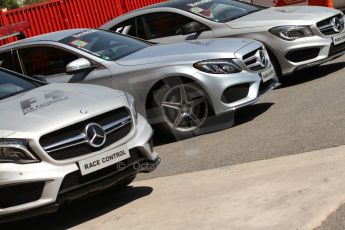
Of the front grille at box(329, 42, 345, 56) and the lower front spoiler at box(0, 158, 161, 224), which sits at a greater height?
the lower front spoiler at box(0, 158, 161, 224)

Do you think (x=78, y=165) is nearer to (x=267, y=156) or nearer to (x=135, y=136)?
(x=135, y=136)

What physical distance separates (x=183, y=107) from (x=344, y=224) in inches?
156

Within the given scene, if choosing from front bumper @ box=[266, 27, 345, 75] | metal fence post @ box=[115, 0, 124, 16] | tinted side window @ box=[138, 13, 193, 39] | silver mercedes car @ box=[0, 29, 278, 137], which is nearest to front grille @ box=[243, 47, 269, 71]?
silver mercedes car @ box=[0, 29, 278, 137]

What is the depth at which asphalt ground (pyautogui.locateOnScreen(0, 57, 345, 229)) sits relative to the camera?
670 centimetres

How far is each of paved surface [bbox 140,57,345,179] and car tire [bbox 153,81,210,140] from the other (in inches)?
6.9

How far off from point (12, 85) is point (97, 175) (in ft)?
6.19

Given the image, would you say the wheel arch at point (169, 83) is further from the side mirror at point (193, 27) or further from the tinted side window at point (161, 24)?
the tinted side window at point (161, 24)

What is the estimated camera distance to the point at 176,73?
834 centimetres

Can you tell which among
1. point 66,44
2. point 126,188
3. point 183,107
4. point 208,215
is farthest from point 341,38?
point 208,215

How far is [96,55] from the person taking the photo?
888 cm

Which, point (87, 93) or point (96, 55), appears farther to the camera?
point (96, 55)

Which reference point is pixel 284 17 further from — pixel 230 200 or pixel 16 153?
pixel 16 153

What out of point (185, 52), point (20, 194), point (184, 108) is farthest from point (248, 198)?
point (185, 52)

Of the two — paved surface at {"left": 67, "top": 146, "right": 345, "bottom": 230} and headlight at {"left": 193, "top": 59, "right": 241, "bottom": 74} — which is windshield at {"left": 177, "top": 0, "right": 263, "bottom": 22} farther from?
paved surface at {"left": 67, "top": 146, "right": 345, "bottom": 230}
